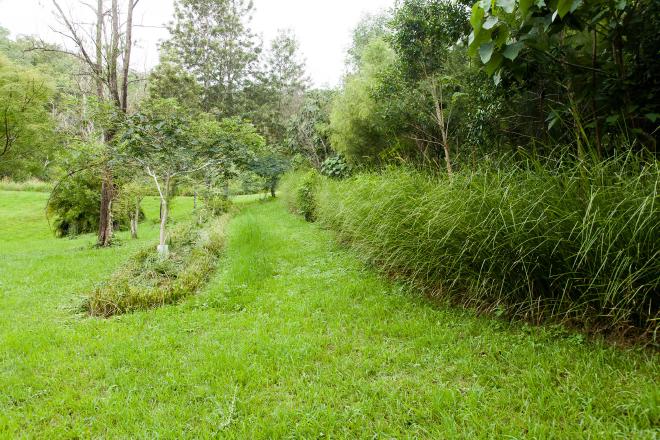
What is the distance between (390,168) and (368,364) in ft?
12.3

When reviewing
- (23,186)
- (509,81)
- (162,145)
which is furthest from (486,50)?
(23,186)

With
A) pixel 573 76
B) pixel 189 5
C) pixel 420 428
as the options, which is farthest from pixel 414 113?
pixel 189 5

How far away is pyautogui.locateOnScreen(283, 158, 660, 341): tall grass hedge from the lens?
2.02 meters

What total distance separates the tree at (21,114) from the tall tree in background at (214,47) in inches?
461

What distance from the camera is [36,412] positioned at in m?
1.95

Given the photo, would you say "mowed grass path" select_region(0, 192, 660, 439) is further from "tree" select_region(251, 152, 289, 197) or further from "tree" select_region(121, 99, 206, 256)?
"tree" select_region(251, 152, 289, 197)

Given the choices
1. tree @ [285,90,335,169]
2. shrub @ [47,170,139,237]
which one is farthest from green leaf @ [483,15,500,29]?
tree @ [285,90,335,169]

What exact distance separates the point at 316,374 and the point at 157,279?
3.35 metres

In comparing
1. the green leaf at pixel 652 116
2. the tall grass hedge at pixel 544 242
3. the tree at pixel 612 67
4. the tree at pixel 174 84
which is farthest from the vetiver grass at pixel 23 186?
the green leaf at pixel 652 116

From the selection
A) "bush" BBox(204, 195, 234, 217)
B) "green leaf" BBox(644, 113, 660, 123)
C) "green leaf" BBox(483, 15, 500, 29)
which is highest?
"green leaf" BBox(483, 15, 500, 29)

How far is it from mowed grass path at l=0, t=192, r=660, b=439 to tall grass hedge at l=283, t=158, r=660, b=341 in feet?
0.80

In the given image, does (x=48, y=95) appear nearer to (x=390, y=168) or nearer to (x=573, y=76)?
(x=390, y=168)

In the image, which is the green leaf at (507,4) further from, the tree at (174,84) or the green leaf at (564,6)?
the tree at (174,84)

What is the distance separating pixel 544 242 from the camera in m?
2.35
